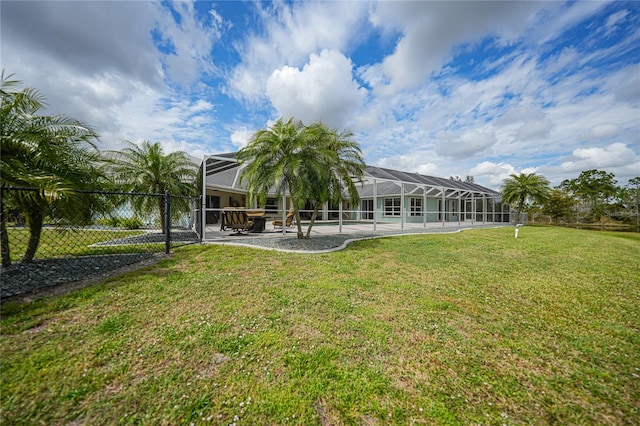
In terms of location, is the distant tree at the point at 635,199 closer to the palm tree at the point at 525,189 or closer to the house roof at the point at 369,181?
the palm tree at the point at 525,189

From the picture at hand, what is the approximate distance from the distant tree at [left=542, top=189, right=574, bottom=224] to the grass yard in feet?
95.6

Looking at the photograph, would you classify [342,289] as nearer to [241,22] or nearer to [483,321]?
[483,321]

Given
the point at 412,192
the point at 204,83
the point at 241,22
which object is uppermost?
the point at 241,22

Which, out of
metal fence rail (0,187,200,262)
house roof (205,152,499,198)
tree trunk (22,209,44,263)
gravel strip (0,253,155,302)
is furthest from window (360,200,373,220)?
tree trunk (22,209,44,263)

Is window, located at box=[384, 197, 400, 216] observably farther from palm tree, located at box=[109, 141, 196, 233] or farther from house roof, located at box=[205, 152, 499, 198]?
palm tree, located at box=[109, 141, 196, 233]

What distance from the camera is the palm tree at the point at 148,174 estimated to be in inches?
371

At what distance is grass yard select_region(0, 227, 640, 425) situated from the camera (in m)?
1.84

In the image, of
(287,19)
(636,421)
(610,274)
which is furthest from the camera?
(287,19)

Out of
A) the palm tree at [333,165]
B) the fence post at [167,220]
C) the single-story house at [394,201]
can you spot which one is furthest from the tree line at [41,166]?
the single-story house at [394,201]

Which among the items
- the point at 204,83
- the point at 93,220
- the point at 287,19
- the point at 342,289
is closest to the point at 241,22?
the point at 287,19

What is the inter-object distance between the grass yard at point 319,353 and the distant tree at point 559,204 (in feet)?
95.6

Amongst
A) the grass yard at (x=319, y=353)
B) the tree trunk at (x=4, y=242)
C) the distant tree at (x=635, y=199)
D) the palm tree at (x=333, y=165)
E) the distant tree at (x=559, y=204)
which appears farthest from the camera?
the distant tree at (x=559, y=204)

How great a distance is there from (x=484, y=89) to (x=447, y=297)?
44.9 feet

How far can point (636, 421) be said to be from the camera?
5.94ft
